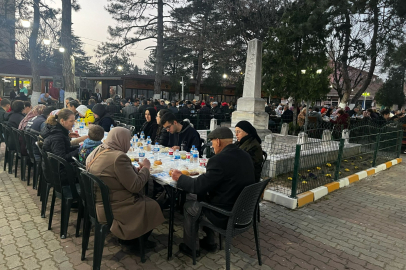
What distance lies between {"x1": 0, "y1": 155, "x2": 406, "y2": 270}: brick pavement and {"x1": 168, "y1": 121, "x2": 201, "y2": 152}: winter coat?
4.65ft

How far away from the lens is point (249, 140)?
369 cm

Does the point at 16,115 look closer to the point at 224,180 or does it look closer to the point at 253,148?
the point at 253,148

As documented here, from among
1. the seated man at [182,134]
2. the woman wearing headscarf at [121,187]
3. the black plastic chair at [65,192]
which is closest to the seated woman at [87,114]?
the seated man at [182,134]

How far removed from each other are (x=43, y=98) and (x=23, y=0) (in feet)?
17.1

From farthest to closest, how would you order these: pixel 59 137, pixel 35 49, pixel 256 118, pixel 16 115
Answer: pixel 35 49, pixel 256 118, pixel 16 115, pixel 59 137

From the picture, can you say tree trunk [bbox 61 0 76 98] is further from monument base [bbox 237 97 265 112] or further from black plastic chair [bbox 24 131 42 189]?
monument base [bbox 237 97 265 112]

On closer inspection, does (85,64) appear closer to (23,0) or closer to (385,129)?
(23,0)

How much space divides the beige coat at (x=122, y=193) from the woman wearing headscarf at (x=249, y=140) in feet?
5.03

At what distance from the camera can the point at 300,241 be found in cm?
356

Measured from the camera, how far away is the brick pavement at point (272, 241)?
9.58 ft

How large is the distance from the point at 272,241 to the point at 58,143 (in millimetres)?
3245

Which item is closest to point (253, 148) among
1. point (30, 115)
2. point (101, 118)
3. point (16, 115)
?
point (101, 118)

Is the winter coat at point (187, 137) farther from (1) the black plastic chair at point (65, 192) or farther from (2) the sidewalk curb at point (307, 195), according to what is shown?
(1) the black plastic chair at point (65, 192)

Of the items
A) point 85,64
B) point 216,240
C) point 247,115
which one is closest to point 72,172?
point 216,240
